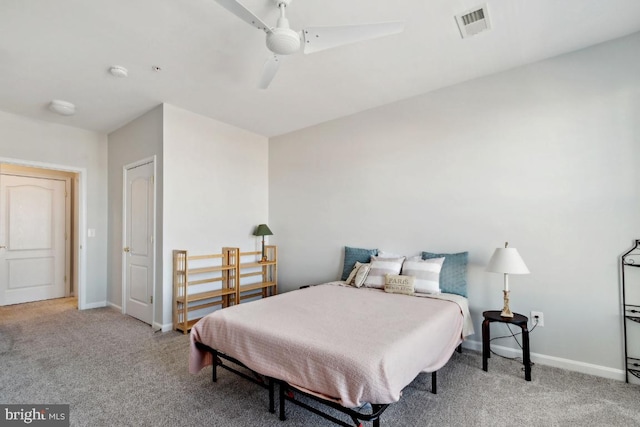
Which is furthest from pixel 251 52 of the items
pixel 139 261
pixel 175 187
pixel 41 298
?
pixel 41 298

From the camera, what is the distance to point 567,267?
2.62m

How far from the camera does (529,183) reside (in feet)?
9.18

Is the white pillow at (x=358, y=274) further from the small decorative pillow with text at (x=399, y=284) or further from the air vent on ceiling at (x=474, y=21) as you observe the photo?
the air vent on ceiling at (x=474, y=21)

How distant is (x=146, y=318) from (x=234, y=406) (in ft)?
7.91

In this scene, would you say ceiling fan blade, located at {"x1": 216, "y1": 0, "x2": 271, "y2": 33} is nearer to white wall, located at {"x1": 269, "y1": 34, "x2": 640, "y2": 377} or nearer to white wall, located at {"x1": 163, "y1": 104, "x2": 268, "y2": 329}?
white wall, located at {"x1": 269, "y1": 34, "x2": 640, "y2": 377}

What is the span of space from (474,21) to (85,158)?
17.2ft

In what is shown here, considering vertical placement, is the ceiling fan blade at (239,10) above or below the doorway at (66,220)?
above

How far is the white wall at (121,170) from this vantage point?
145 inches

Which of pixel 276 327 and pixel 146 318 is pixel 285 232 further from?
pixel 276 327

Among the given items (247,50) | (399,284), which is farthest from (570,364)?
(247,50)

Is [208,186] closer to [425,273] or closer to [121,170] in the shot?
[121,170]

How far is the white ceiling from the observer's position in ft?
6.88

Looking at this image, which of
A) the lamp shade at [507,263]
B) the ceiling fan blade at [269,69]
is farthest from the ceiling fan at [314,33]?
the lamp shade at [507,263]

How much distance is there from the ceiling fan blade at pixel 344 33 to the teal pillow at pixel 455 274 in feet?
6.96
